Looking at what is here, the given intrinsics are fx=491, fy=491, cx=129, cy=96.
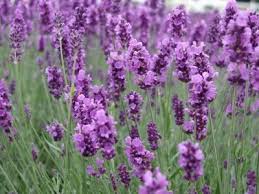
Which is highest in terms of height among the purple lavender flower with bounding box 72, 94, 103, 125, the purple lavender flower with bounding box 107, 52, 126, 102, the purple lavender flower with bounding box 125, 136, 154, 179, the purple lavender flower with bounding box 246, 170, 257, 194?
the purple lavender flower with bounding box 107, 52, 126, 102

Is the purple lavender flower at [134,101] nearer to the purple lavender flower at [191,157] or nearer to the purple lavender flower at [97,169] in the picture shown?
the purple lavender flower at [97,169]

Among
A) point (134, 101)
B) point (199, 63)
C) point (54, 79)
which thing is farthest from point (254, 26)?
point (54, 79)

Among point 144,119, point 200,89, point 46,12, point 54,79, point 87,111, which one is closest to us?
point 200,89

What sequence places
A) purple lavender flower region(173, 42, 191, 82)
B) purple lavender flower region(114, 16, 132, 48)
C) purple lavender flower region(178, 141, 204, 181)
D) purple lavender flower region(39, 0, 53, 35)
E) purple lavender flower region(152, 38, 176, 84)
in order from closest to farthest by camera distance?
purple lavender flower region(178, 141, 204, 181) < purple lavender flower region(173, 42, 191, 82) < purple lavender flower region(152, 38, 176, 84) < purple lavender flower region(114, 16, 132, 48) < purple lavender flower region(39, 0, 53, 35)

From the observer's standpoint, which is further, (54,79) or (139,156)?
(54,79)

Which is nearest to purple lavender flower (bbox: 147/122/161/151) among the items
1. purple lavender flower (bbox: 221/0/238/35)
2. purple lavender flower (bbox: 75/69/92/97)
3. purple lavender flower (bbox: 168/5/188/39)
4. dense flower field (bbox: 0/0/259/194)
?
dense flower field (bbox: 0/0/259/194)

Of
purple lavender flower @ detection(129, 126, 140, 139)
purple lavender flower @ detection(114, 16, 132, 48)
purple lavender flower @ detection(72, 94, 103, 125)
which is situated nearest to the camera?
purple lavender flower @ detection(72, 94, 103, 125)

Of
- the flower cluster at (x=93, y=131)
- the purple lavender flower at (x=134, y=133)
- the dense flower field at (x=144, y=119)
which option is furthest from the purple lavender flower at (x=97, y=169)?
the flower cluster at (x=93, y=131)

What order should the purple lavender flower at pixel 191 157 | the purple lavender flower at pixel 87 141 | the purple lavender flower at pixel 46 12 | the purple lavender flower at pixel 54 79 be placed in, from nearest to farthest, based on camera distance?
1. the purple lavender flower at pixel 191 157
2. the purple lavender flower at pixel 87 141
3. the purple lavender flower at pixel 54 79
4. the purple lavender flower at pixel 46 12

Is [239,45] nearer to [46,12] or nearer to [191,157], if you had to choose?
[191,157]

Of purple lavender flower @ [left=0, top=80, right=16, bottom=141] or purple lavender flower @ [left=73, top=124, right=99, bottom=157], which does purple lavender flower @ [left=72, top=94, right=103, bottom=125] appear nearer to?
purple lavender flower @ [left=73, top=124, right=99, bottom=157]

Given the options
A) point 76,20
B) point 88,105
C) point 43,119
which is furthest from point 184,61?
point 43,119

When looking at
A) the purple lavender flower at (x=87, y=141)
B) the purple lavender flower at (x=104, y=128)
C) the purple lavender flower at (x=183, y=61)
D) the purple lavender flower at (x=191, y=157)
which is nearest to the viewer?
the purple lavender flower at (x=191, y=157)
